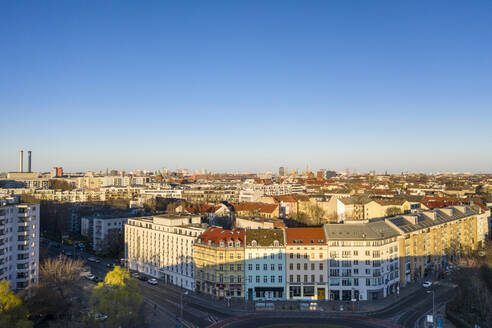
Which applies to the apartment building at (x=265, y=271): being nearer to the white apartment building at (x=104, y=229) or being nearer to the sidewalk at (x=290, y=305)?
the sidewalk at (x=290, y=305)

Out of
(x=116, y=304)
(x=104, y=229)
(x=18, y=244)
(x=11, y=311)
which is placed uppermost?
(x=18, y=244)

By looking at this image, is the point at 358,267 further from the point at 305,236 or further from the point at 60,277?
Result: the point at 60,277

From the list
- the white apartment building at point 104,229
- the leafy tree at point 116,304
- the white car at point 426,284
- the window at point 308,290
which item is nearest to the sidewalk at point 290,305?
the window at point 308,290

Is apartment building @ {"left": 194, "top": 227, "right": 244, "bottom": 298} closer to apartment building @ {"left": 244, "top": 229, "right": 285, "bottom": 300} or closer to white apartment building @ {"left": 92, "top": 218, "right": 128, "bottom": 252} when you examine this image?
apartment building @ {"left": 244, "top": 229, "right": 285, "bottom": 300}

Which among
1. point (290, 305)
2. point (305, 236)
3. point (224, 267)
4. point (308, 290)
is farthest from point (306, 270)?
point (224, 267)

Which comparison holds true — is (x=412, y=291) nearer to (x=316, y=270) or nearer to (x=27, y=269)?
(x=316, y=270)

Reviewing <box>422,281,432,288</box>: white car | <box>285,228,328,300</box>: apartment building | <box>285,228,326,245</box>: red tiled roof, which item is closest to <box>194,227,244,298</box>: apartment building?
<box>285,228,328,300</box>: apartment building
